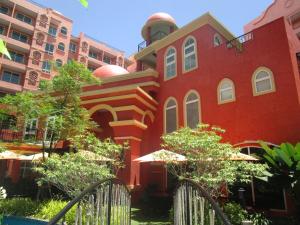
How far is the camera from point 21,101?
12.5 meters

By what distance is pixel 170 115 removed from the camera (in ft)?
53.1

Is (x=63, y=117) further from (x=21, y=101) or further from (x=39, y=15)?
(x=39, y=15)

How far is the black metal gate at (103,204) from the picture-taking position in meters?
3.74

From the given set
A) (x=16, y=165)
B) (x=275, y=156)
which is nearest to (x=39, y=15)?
(x=16, y=165)

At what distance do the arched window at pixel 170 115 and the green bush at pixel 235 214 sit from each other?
735 cm

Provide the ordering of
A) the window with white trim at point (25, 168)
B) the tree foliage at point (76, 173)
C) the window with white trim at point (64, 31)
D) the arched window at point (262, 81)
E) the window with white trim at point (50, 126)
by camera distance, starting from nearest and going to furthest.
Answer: the tree foliage at point (76, 173), the arched window at point (262, 81), the window with white trim at point (50, 126), the window with white trim at point (25, 168), the window with white trim at point (64, 31)

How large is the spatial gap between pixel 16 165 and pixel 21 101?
10.3m

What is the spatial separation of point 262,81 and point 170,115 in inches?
239

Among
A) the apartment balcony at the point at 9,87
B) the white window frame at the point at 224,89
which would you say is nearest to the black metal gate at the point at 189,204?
the white window frame at the point at 224,89

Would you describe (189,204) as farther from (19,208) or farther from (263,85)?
(263,85)

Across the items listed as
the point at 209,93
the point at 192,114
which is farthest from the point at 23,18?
the point at 209,93

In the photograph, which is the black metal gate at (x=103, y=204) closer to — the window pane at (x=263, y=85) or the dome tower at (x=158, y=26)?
the window pane at (x=263, y=85)

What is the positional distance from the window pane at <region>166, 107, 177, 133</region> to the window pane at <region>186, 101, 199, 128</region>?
0.99 metres

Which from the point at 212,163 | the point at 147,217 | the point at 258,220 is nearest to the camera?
the point at 258,220
